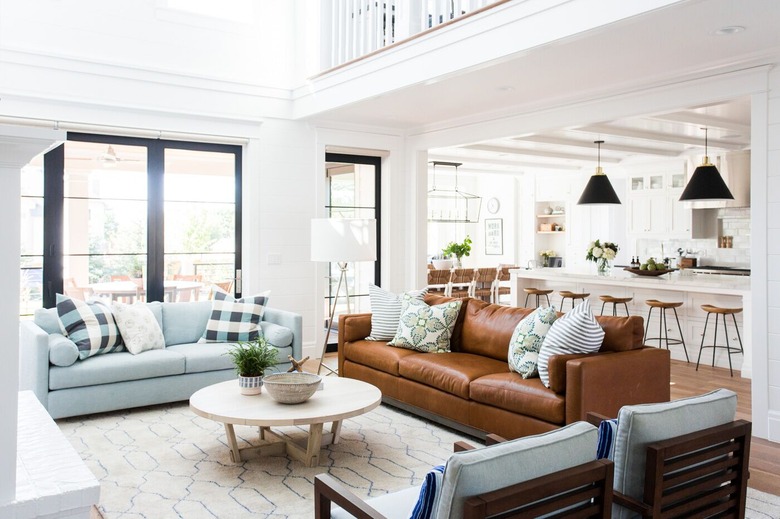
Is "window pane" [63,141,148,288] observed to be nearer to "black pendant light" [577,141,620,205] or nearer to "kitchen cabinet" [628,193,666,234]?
"black pendant light" [577,141,620,205]

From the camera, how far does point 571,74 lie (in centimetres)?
479

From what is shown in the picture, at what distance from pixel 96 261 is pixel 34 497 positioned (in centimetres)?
460

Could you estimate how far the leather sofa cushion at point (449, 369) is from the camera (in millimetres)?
4246

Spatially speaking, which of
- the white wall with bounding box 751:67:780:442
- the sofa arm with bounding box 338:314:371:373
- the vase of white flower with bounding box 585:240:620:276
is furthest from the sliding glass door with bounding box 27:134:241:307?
the white wall with bounding box 751:67:780:442

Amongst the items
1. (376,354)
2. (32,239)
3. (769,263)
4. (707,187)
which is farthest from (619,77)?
(32,239)

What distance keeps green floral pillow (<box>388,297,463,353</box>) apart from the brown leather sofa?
9cm

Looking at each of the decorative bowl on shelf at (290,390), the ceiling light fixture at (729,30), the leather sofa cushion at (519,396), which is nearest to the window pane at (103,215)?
the decorative bowl on shelf at (290,390)

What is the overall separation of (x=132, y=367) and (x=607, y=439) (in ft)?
11.9

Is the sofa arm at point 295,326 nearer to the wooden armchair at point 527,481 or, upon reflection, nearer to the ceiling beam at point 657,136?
the wooden armchair at point 527,481

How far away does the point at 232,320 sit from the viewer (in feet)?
18.1

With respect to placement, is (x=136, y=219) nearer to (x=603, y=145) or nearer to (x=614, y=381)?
(x=614, y=381)

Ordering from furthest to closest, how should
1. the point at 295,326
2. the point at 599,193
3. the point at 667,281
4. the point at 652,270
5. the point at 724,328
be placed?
the point at 599,193
the point at 652,270
the point at 667,281
the point at 724,328
the point at 295,326

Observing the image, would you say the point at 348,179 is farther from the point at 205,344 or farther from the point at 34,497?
the point at 34,497

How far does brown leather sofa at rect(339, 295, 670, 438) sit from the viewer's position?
12.1 ft
